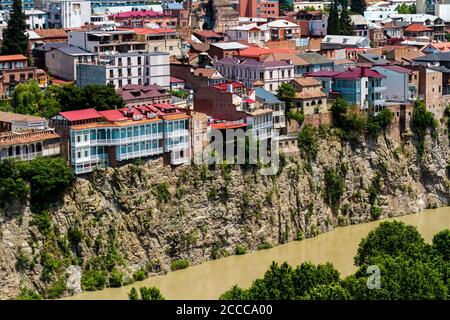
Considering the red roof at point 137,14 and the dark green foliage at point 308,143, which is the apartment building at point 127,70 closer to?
the dark green foliage at point 308,143

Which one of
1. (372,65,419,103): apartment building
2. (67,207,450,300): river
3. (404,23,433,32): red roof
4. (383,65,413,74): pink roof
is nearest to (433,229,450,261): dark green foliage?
(67,207,450,300): river

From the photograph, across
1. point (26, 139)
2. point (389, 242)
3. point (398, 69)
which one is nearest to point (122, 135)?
point (26, 139)

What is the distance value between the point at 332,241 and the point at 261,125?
10.9 ft

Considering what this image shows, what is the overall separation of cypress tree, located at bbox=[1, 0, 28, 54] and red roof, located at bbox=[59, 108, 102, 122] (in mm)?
8741

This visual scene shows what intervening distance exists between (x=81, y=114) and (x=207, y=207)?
360cm

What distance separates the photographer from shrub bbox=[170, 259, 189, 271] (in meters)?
25.2

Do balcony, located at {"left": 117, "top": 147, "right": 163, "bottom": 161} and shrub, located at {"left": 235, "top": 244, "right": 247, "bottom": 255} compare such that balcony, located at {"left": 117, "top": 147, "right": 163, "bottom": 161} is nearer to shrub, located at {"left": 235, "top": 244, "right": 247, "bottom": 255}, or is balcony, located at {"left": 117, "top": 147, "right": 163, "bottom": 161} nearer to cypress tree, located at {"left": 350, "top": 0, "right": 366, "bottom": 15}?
shrub, located at {"left": 235, "top": 244, "right": 247, "bottom": 255}

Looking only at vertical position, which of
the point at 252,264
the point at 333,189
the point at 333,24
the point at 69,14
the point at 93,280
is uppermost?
the point at 69,14

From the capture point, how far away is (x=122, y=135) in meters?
24.9

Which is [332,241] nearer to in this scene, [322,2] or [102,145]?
[102,145]

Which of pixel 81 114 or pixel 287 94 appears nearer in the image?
pixel 81 114

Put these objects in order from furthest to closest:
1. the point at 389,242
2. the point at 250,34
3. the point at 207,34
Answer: the point at 207,34, the point at 250,34, the point at 389,242

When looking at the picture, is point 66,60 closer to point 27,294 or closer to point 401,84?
point 401,84
